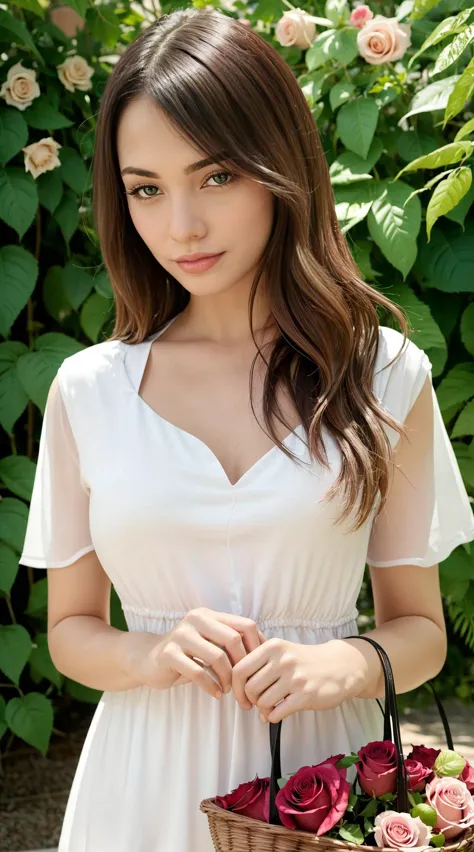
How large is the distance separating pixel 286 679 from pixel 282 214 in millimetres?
642

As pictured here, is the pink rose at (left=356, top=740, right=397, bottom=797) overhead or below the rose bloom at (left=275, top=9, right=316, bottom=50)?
below

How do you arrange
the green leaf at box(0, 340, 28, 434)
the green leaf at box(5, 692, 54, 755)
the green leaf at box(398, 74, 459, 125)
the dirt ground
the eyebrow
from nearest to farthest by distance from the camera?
the eyebrow → the green leaf at box(398, 74, 459, 125) → the green leaf at box(0, 340, 28, 434) → the green leaf at box(5, 692, 54, 755) → the dirt ground

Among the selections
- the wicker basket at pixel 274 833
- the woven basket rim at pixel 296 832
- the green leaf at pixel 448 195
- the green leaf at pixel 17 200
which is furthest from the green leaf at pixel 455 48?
the green leaf at pixel 17 200

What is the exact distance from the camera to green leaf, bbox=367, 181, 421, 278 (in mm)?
2395

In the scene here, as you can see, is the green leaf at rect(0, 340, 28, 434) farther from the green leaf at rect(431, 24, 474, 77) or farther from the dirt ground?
the green leaf at rect(431, 24, 474, 77)

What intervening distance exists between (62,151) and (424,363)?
1508 millimetres

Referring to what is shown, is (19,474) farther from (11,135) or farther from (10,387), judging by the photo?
(11,135)

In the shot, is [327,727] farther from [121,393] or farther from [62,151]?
[62,151]

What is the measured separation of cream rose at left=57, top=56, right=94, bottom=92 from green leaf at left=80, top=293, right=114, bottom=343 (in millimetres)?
519

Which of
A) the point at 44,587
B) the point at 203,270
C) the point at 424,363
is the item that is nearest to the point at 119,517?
the point at 203,270

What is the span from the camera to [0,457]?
119 inches

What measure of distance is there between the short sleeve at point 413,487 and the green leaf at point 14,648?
1.44 metres

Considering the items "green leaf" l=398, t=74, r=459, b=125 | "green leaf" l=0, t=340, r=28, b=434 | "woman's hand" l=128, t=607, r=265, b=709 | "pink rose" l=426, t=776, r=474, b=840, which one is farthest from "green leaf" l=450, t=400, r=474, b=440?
"pink rose" l=426, t=776, r=474, b=840

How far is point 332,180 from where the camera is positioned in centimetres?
252
